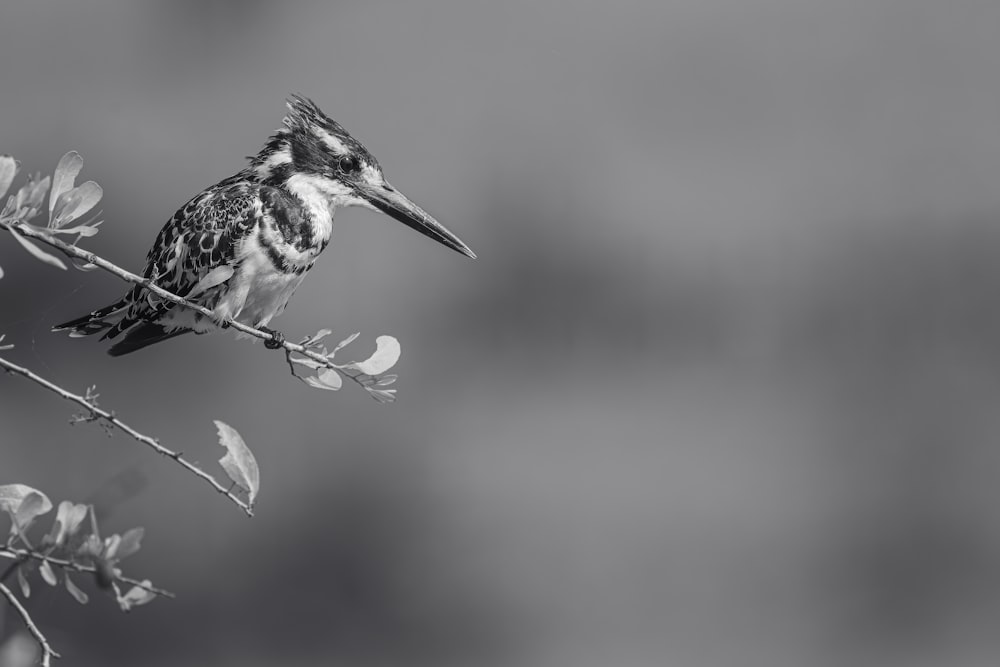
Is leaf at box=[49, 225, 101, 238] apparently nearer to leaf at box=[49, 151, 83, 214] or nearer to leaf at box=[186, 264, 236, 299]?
leaf at box=[49, 151, 83, 214]

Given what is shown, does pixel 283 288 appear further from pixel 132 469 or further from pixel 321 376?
pixel 132 469

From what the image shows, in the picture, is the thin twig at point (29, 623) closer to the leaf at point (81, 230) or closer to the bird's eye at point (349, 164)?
the leaf at point (81, 230)

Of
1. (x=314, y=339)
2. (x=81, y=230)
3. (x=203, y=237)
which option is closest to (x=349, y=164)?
(x=203, y=237)

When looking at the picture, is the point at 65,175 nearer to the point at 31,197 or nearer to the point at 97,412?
the point at 31,197

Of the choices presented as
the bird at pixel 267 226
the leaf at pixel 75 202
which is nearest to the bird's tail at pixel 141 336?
the bird at pixel 267 226

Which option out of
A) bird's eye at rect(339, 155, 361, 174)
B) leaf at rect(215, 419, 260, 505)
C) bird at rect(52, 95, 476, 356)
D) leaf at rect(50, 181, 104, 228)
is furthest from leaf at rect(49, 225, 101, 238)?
bird's eye at rect(339, 155, 361, 174)

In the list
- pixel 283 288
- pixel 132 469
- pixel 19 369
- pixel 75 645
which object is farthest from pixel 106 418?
pixel 75 645
